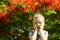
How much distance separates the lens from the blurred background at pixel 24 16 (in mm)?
6609

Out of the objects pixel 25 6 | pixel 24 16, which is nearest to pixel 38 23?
pixel 25 6

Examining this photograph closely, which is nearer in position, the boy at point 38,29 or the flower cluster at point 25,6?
the boy at point 38,29

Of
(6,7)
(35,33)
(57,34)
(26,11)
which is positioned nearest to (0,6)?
(6,7)

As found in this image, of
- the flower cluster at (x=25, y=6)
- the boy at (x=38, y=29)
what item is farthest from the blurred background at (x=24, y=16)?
the boy at (x=38, y=29)

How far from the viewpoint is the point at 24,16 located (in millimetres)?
6816

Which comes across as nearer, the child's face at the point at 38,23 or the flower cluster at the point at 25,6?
the child's face at the point at 38,23

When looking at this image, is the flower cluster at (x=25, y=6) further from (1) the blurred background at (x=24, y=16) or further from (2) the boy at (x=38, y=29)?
(2) the boy at (x=38, y=29)

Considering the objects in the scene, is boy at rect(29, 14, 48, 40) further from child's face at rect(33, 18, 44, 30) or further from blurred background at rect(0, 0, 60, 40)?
blurred background at rect(0, 0, 60, 40)

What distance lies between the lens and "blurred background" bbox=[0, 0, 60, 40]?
6609mm

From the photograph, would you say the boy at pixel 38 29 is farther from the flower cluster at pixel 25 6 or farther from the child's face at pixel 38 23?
the flower cluster at pixel 25 6

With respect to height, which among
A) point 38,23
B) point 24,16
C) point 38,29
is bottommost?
point 24,16

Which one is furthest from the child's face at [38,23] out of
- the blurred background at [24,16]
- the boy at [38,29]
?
the blurred background at [24,16]

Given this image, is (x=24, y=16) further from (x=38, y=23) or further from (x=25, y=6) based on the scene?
(x=38, y=23)

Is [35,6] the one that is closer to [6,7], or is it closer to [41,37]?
[6,7]
